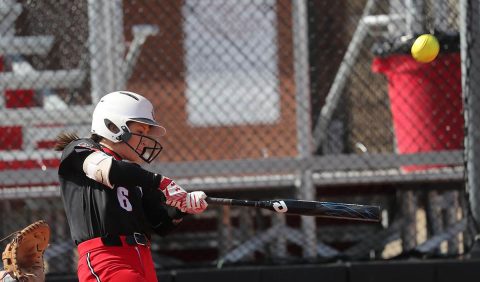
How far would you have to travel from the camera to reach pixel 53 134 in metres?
7.15

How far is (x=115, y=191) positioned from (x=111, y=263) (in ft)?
1.12

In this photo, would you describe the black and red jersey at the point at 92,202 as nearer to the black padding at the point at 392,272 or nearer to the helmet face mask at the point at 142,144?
the helmet face mask at the point at 142,144

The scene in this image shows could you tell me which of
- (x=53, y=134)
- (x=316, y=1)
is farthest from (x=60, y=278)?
(x=316, y=1)

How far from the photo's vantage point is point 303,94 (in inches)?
267

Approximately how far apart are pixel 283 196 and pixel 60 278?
1719 mm

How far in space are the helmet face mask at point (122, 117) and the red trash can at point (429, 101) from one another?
2.69 m

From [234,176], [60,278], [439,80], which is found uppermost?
[439,80]

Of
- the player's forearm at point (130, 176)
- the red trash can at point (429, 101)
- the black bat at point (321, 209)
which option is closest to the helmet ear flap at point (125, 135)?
the player's forearm at point (130, 176)

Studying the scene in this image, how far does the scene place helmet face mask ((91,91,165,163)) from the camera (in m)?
4.69

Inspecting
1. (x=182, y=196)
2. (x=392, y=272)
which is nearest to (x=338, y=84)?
(x=392, y=272)

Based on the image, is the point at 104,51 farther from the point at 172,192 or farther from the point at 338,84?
the point at 172,192

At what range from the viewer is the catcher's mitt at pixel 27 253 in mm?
4625

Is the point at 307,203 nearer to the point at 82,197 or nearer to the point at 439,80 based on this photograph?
the point at 82,197

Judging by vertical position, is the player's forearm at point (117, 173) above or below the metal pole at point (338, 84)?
below
